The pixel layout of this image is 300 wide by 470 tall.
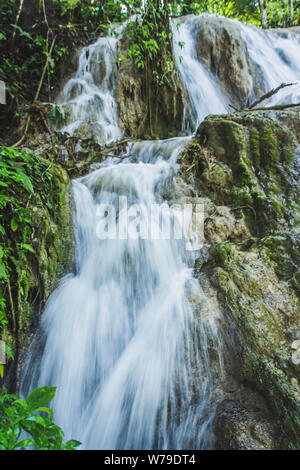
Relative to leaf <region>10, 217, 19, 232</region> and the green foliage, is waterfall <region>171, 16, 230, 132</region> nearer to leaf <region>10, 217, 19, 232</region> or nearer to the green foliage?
the green foliage

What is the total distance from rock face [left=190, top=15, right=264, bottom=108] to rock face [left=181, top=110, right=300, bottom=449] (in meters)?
4.99

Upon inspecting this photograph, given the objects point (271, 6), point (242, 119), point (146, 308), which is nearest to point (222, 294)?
point (146, 308)

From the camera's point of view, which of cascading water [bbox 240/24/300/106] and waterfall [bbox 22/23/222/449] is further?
cascading water [bbox 240/24/300/106]

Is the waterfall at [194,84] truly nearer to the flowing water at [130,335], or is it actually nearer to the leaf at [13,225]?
the flowing water at [130,335]

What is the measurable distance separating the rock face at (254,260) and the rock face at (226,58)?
499 centimetres

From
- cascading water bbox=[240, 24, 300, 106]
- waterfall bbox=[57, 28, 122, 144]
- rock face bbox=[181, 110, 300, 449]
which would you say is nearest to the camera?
rock face bbox=[181, 110, 300, 449]

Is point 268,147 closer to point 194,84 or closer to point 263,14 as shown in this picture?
point 194,84

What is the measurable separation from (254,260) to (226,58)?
7722 mm

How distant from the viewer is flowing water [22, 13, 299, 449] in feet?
6.84

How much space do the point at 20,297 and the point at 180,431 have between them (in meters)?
1.76

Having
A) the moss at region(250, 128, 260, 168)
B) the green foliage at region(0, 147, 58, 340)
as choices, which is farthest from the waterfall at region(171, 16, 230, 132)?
the green foliage at region(0, 147, 58, 340)

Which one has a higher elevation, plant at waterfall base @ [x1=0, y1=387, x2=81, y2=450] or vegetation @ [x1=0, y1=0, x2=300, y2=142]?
vegetation @ [x1=0, y1=0, x2=300, y2=142]

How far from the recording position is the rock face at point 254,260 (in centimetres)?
182

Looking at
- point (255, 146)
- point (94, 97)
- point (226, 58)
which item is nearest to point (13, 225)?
point (255, 146)
